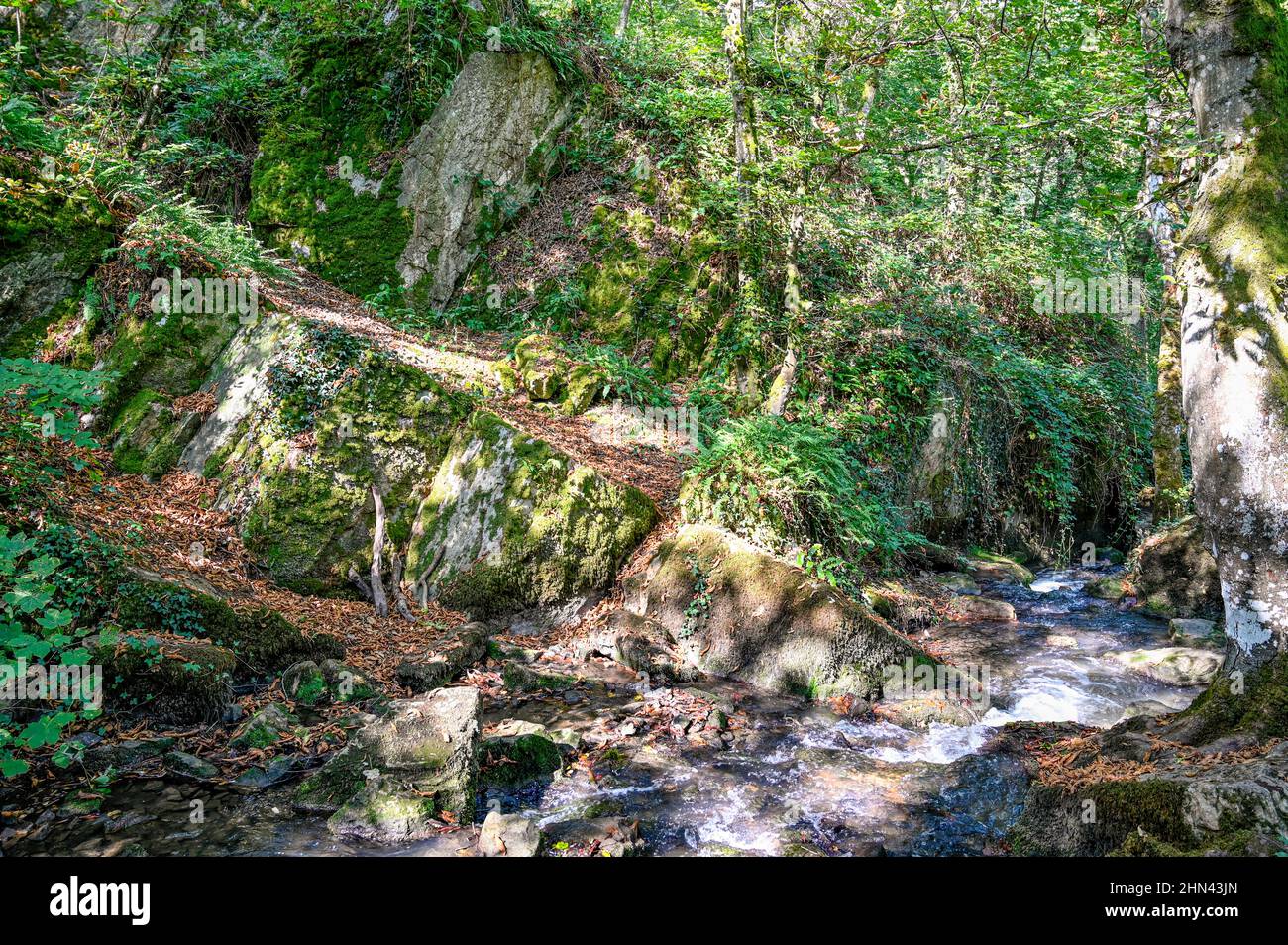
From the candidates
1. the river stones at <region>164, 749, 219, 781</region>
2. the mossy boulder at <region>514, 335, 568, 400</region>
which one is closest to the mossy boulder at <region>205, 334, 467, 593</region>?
the mossy boulder at <region>514, 335, 568, 400</region>

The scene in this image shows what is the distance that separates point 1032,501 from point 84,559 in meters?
13.3

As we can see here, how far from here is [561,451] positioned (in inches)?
310

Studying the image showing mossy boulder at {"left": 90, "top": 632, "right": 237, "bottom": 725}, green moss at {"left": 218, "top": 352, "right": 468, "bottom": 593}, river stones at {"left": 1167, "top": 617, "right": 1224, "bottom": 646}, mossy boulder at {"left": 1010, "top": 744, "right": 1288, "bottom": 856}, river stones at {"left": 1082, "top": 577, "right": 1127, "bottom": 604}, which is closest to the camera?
mossy boulder at {"left": 1010, "top": 744, "right": 1288, "bottom": 856}

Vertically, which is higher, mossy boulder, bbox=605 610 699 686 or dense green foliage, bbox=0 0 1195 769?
dense green foliage, bbox=0 0 1195 769

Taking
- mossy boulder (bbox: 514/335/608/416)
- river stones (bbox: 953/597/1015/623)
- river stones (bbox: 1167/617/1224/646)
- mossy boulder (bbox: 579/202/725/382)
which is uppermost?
mossy boulder (bbox: 579/202/725/382)

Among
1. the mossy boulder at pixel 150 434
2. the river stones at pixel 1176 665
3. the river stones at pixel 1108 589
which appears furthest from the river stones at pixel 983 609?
the mossy boulder at pixel 150 434

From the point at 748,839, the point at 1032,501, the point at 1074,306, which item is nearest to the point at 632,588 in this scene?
the point at 748,839

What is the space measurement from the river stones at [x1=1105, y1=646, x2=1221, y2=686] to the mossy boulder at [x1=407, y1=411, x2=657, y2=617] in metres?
5.48

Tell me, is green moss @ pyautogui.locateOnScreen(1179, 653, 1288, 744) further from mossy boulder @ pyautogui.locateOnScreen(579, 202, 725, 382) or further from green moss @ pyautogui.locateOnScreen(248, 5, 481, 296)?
green moss @ pyautogui.locateOnScreen(248, 5, 481, 296)

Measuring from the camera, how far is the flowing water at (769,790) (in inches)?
156

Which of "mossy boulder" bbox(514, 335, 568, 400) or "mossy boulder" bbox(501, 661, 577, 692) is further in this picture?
"mossy boulder" bbox(514, 335, 568, 400)

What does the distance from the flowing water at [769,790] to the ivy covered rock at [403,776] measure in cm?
14

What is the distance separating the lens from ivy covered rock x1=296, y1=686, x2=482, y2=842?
4094 mm

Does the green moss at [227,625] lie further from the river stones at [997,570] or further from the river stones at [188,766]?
the river stones at [997,570]
